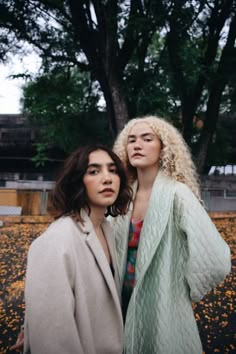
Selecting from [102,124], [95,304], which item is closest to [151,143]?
[95,304]

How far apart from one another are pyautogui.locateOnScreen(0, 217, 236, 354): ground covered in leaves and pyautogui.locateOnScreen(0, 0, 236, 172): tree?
11.6 feet

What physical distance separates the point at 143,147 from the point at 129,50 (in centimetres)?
577

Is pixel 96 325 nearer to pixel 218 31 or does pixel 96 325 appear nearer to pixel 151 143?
pixel 151 143

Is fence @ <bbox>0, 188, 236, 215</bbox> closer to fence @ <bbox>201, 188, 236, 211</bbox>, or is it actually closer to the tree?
fence @ <bbox>201, 188, 236, 211</bbox>

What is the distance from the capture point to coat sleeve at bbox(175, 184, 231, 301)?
1.65 m

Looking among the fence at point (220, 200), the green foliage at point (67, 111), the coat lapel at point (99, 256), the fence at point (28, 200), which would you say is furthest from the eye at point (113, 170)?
the fence at point (220, 200)

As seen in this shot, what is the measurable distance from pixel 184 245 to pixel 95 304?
2.55ft

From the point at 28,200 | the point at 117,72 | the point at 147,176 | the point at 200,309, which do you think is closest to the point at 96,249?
the point at 147,176

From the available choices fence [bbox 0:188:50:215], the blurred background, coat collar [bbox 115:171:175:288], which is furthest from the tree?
fence [bbox 0:188:50:215]

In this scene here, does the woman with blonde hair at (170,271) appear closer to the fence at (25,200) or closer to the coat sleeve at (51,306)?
the coat sleeve at (51,306)

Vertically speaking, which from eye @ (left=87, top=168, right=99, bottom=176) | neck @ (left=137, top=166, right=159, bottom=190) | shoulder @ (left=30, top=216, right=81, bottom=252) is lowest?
shoulder @ (left=30, top=216, right=81, bottom=252)

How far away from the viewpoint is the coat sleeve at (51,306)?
3.65ft

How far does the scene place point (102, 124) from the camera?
7.71 meters

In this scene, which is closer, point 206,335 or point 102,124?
point 206,335
